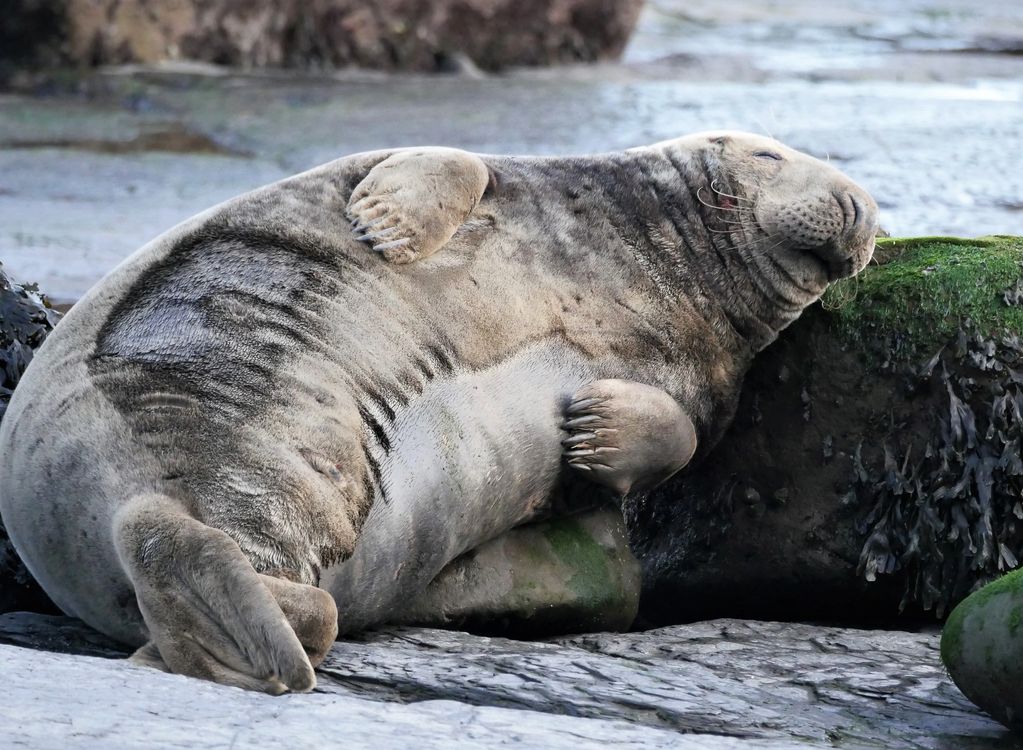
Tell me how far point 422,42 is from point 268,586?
433 inches

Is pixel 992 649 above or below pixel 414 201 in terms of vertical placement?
below

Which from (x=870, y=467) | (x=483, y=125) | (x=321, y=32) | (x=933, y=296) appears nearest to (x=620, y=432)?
(x=870, y=467)

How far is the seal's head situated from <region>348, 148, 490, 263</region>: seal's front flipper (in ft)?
2.70

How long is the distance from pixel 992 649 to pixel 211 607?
1558 millimetres

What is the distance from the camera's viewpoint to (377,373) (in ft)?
13.3

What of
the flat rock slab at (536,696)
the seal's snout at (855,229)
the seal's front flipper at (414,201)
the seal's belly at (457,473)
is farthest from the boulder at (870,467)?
the seal's front flipper at (414,201)

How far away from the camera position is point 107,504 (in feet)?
11.9

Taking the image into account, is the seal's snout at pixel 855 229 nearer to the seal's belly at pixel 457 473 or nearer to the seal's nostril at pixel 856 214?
the seal's nostril at pixel 856 214

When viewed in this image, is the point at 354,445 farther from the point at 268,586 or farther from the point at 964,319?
A: the point at 964,319

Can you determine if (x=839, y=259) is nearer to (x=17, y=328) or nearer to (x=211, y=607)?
(x=211, y=607)

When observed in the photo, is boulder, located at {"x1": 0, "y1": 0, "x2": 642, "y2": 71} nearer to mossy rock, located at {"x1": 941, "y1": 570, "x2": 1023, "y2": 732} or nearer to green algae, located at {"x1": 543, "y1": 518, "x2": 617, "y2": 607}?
green algae, located at {"x1": 543, "y1": 518, "x2": 617, "y2": 607}

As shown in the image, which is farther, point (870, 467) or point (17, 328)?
point (17, 328)

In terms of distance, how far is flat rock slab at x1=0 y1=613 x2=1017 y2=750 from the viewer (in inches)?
113

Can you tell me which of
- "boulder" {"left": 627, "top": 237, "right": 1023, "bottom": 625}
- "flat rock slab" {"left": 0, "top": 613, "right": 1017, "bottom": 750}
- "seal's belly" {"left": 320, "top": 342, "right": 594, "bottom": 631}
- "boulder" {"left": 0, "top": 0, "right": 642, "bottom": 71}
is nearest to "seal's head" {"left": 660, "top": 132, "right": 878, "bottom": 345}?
"boulder" {"left": 627, "top": 237, "right": 1023, "bottom": 625}
